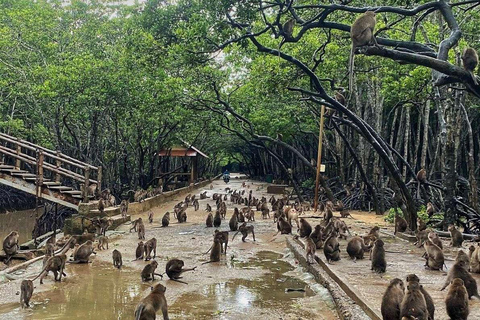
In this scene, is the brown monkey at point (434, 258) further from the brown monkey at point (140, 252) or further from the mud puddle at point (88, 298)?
the brown monkey at point (140, 252)

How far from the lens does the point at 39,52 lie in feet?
84.5

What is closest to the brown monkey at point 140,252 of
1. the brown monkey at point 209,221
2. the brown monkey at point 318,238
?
the brown monkey at point 318,238

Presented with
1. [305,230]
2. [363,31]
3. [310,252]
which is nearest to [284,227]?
[305,230]

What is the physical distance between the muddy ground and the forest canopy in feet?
12.5

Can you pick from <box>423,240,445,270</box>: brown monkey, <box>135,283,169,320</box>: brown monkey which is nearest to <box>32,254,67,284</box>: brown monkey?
<box>135,283,169,320</box>: brown monkey

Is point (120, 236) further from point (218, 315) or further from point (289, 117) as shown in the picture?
point (289, 117)

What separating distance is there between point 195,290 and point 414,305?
4149 mm

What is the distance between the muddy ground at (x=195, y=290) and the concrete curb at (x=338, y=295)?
0.47 ft

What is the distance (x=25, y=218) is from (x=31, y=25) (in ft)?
36.4

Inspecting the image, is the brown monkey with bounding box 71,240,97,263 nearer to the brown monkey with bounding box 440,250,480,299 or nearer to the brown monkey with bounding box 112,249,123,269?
the brown monkey with bounding box 112,249,123,269

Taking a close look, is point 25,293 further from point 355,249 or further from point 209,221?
point 209,221

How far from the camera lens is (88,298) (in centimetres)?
818

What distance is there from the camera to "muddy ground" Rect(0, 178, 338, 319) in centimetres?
736

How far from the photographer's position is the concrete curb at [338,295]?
6578mm
